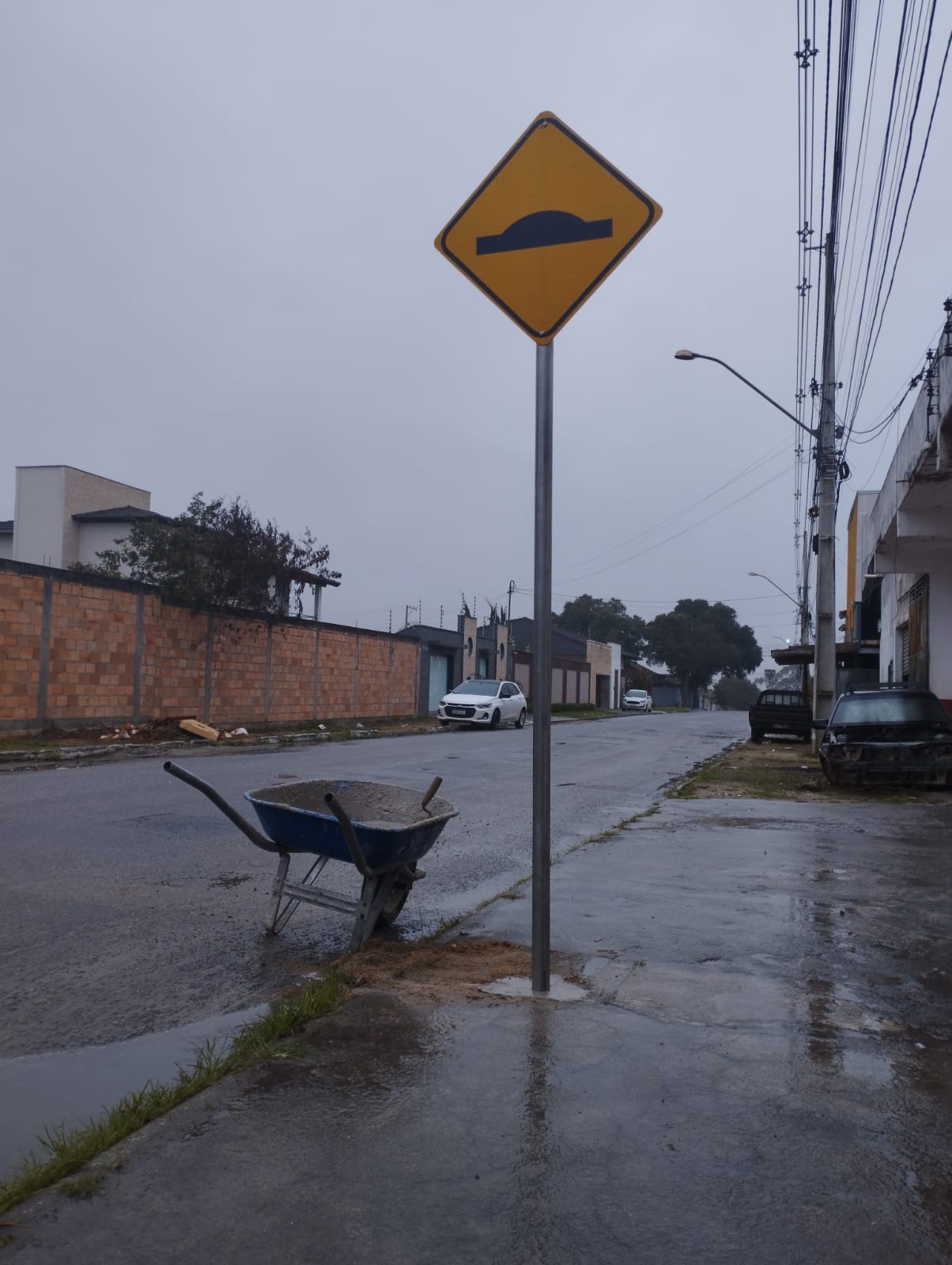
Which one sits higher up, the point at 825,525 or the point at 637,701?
the point at 825,525

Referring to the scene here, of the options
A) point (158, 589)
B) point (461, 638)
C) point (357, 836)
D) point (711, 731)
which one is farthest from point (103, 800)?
point (461, 638)

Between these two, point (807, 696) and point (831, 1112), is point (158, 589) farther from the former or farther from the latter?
point (831, 1112)

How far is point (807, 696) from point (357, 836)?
29088 millimetres

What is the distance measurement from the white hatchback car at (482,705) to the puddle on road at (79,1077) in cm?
2678

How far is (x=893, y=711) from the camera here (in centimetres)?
1480

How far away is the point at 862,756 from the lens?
14508 mm

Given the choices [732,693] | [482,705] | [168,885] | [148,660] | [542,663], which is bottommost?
[168,885]

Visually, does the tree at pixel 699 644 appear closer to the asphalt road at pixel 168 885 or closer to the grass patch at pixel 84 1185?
the asphalt road at pixel 168 885

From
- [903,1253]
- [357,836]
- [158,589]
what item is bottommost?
[903,1253]

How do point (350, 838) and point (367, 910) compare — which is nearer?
point (350, 838)

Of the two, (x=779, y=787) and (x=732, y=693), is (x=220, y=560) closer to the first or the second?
(x=779, y=787)

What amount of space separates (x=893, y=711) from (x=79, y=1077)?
13052 mm

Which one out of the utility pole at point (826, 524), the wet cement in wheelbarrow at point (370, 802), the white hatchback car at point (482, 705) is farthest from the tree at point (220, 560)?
the wet cement in wheelbarrow at point (370, 802)

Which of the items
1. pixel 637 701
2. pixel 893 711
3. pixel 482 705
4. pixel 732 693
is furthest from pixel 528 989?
pixel 732 693
